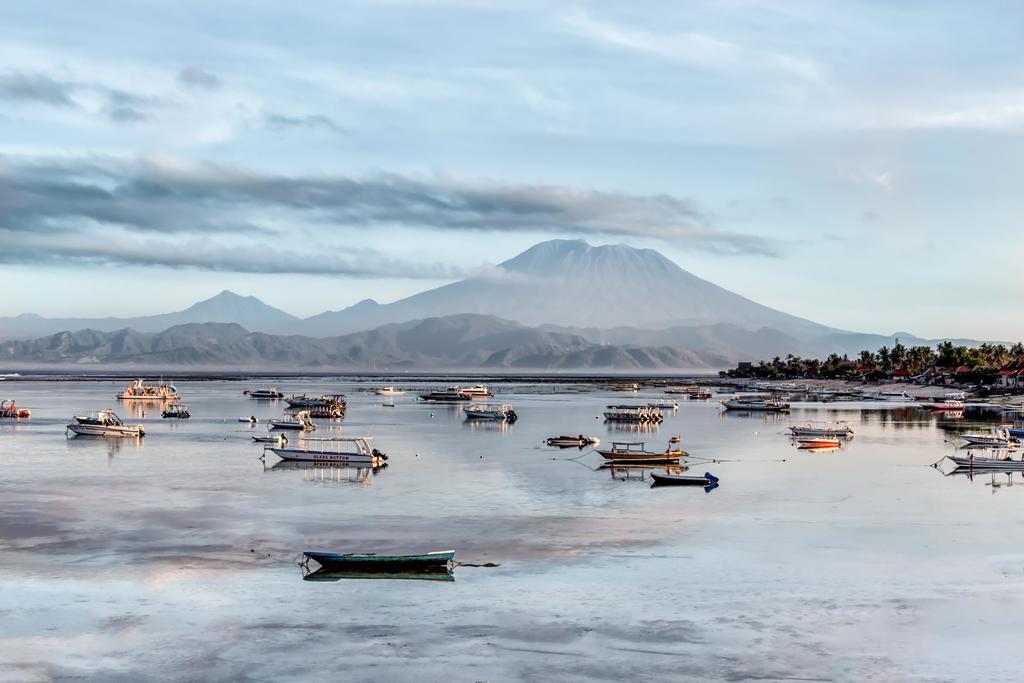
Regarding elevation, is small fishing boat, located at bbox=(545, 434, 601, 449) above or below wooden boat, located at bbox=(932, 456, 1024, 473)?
above

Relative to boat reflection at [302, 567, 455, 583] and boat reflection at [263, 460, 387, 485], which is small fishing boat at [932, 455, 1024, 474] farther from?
boat reflection at [302, 567, 455, 583]

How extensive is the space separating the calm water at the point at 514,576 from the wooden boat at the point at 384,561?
123 cm

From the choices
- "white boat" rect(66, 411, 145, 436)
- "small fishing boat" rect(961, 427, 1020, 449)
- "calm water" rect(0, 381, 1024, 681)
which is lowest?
"calm water" rect(0, 381, 1024, 681)

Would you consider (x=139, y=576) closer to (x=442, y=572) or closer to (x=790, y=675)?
(x=442, y=572)

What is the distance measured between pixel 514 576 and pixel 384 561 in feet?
17.1

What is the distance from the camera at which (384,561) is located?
43406 millimetres

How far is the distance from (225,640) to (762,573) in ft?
70.5

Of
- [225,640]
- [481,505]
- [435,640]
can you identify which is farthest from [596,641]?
[481,505]

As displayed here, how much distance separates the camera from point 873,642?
34406 millimetres

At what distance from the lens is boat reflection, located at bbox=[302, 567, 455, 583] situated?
42.2 m

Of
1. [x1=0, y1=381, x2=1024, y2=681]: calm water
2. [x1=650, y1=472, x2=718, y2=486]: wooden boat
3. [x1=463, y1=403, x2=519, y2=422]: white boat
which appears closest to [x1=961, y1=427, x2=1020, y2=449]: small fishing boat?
[x1=0, y1=381, x2=1024, y2=681]: calm water

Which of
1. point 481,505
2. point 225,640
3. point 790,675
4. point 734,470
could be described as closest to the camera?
point 790,675

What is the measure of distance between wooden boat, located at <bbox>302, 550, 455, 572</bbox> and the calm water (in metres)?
1.23

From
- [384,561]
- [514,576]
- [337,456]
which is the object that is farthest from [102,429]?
[514,576]
